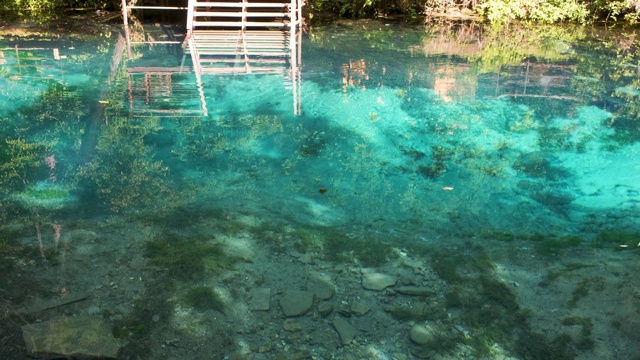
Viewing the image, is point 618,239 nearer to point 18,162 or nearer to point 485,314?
point 485,314

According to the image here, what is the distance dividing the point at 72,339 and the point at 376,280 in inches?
97.2

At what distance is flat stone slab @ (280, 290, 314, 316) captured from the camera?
4.78 metres

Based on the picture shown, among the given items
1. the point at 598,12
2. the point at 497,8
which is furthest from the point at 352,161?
the point at 598,12

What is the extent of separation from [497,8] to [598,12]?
298 cm

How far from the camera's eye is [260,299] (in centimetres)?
491

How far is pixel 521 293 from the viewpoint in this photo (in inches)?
199

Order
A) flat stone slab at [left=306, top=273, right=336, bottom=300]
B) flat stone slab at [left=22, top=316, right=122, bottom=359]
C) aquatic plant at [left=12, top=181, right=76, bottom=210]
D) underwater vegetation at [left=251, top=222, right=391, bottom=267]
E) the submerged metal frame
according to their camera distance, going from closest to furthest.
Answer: flat stone slab at [left=22, top=316, right=122, bottom=359] < flat stone slab at [left=306, top=273, right=336, bottom=300] < underwater vegetation at [left=251, top=222, right=391, bottom=267] < aquatic plant at [left=12, top=181, right=76, bottom=210] < the submerged metal frame

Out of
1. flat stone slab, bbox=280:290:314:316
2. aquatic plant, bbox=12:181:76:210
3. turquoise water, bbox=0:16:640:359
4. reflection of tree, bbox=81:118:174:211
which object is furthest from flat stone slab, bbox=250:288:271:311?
aquatic plant, bbox=12:181:76:210

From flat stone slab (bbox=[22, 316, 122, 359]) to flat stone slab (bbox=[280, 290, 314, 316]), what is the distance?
1.29m

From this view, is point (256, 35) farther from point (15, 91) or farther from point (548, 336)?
point (548, 336)

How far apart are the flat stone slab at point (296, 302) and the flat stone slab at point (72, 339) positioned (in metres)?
1.29

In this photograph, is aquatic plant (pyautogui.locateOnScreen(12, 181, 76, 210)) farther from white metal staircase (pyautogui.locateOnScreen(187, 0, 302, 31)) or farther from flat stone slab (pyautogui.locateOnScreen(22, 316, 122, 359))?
white metal staircase (pyautogui.locateOnScreen(187, 0, 302, 31))

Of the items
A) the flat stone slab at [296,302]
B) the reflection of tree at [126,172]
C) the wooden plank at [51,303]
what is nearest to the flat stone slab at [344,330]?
the flat stone slab at [296,302]

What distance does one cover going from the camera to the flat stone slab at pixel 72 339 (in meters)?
4.23
